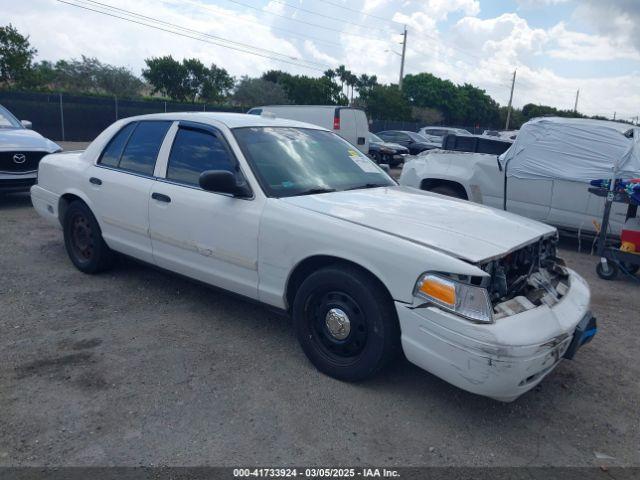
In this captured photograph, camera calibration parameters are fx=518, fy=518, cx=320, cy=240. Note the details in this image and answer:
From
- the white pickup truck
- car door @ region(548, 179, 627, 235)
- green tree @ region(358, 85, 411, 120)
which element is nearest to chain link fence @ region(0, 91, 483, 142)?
the white pickup truck

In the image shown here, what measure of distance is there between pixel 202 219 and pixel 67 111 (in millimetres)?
22272

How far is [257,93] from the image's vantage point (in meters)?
51.7

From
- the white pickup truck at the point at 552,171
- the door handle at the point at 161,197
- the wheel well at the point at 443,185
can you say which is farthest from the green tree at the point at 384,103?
the door handle at the point at 161,197

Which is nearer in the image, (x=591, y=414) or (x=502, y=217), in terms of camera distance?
(x=591, y=414)

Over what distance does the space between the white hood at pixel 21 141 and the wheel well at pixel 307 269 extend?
21.7 feet

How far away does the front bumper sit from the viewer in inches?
105

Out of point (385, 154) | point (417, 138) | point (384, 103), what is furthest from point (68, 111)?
point (384, 103)

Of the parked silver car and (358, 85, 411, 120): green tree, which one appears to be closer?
the parked silver car

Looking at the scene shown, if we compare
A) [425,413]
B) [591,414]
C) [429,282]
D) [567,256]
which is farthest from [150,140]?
[567,256]

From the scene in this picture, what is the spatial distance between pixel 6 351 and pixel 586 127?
7.49 m

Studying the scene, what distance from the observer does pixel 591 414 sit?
3.19 meters

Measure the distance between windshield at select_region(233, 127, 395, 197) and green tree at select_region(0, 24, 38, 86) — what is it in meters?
30.1

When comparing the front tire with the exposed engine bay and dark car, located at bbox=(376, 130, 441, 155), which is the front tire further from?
dark car, located at bbox=(376, 130, 441, 155)

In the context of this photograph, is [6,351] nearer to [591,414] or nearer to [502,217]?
[502,217]
